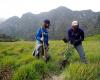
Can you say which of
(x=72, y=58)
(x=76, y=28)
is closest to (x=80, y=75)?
(x=76, y=28)

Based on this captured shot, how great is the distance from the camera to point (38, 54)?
47.8 feet

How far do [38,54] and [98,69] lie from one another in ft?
13.4

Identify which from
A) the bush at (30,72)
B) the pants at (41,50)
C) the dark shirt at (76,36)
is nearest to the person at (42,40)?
the pants at (41,50)

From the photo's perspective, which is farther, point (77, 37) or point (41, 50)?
point (41, 50)

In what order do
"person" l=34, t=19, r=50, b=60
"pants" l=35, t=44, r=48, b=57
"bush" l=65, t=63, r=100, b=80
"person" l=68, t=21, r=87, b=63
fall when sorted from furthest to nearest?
"pants" l=35, t=44, r=48, b=57 < "person" l=34, t=19, r=50, b=60 < "person" l=68, t=21, r=87, b=63 < "bush" l=65, t=63, r=100, b=80

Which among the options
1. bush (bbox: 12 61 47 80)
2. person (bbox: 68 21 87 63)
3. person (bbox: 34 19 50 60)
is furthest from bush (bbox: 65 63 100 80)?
person (bbox: 34 19 50 60)

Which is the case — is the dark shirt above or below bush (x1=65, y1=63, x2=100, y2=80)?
above

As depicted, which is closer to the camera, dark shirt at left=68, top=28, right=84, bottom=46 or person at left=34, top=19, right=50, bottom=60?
dark shirt at left=68, top=28, right=84, bottom=46

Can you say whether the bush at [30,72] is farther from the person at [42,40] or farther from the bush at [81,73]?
the person at [42,40]

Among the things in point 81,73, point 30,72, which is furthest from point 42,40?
point 81,73

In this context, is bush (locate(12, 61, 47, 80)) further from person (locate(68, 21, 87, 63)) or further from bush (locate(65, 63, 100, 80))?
person (locate(68, 21, 87, 63))

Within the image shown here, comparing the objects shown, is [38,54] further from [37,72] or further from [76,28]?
[37,72]

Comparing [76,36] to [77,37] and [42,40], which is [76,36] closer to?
[77,37]

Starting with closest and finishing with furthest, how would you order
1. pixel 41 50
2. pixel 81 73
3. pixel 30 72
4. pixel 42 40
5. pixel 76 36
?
pixel 81 73, pixel 30 72, pixel 76 36, pixel 42 40, pixel 41 50
